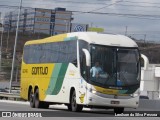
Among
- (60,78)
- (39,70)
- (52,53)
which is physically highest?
(52,53)

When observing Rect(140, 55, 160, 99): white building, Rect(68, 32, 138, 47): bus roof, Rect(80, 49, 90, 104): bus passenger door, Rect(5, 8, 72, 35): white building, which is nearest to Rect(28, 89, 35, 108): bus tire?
Result: Rect(68, 32, 138, 47): bus roof

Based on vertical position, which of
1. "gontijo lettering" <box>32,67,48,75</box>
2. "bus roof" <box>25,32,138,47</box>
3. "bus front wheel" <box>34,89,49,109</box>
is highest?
"bus roof" <box>25,32,138,47</box>

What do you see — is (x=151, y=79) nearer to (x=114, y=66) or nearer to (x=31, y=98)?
(x=31, y=98)

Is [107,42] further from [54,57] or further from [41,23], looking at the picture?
[41,23]

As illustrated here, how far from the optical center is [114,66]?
78.5ft

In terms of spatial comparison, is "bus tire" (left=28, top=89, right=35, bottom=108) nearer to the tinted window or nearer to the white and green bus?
the tinted window

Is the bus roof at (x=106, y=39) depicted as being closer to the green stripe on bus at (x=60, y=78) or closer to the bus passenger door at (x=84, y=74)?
the bus passenger door at (x=84, y=74)

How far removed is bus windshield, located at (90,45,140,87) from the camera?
77.6 feet

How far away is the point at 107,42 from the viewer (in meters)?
24.4

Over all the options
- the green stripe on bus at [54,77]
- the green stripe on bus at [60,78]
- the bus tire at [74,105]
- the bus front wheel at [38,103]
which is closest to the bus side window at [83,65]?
the bus tire at [74,105]

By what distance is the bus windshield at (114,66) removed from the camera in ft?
77.6

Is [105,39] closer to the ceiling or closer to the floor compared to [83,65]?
closer to the ceiling

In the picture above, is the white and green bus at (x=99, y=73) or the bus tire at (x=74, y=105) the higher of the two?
the white and green bus at (x=99, y=73)

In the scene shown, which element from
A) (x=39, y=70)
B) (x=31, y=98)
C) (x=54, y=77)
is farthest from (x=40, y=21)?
(x=54, y=77)
